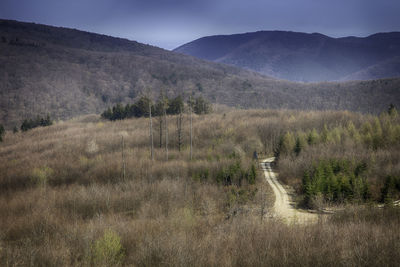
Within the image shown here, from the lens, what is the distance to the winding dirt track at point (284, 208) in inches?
556

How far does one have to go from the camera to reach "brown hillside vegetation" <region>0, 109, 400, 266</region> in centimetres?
→ 673

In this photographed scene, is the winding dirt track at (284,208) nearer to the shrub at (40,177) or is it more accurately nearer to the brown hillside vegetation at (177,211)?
the brown hillside vegetation at (177,211)

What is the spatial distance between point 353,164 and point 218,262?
78.5 ft

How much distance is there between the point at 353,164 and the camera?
24391 mm

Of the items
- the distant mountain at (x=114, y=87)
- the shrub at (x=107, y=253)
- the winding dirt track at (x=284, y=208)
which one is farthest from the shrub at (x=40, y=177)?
the distant mountain at (x=114, y=87)

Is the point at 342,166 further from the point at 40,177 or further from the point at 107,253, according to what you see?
the point at 40,177

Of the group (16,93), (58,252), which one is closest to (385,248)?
(58,252)

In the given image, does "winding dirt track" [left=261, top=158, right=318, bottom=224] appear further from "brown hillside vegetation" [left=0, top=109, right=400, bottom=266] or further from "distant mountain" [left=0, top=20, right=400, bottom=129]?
"distant mountain" [left=0, top=20, right=400, bottom=129]

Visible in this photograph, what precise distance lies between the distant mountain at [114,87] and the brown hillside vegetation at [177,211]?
70.3 m

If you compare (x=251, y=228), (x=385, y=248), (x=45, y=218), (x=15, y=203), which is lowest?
(x=15, y=203)

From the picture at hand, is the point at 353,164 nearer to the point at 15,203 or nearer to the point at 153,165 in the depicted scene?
the point at 153,165

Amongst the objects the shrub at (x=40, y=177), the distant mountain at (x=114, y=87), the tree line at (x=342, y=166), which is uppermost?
the distant mountain at (x=114, y=87)

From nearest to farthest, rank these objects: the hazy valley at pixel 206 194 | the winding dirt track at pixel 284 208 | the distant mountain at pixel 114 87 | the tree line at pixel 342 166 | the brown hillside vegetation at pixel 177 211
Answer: the brown hillside vegetation at pixel 177 211
the hazy valley at pixel 206 194
the winding dirt track at pixel 284 208
the tree line at pixel 342 166
the distant mountain at pixel 114 87

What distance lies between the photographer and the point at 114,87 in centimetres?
15150
